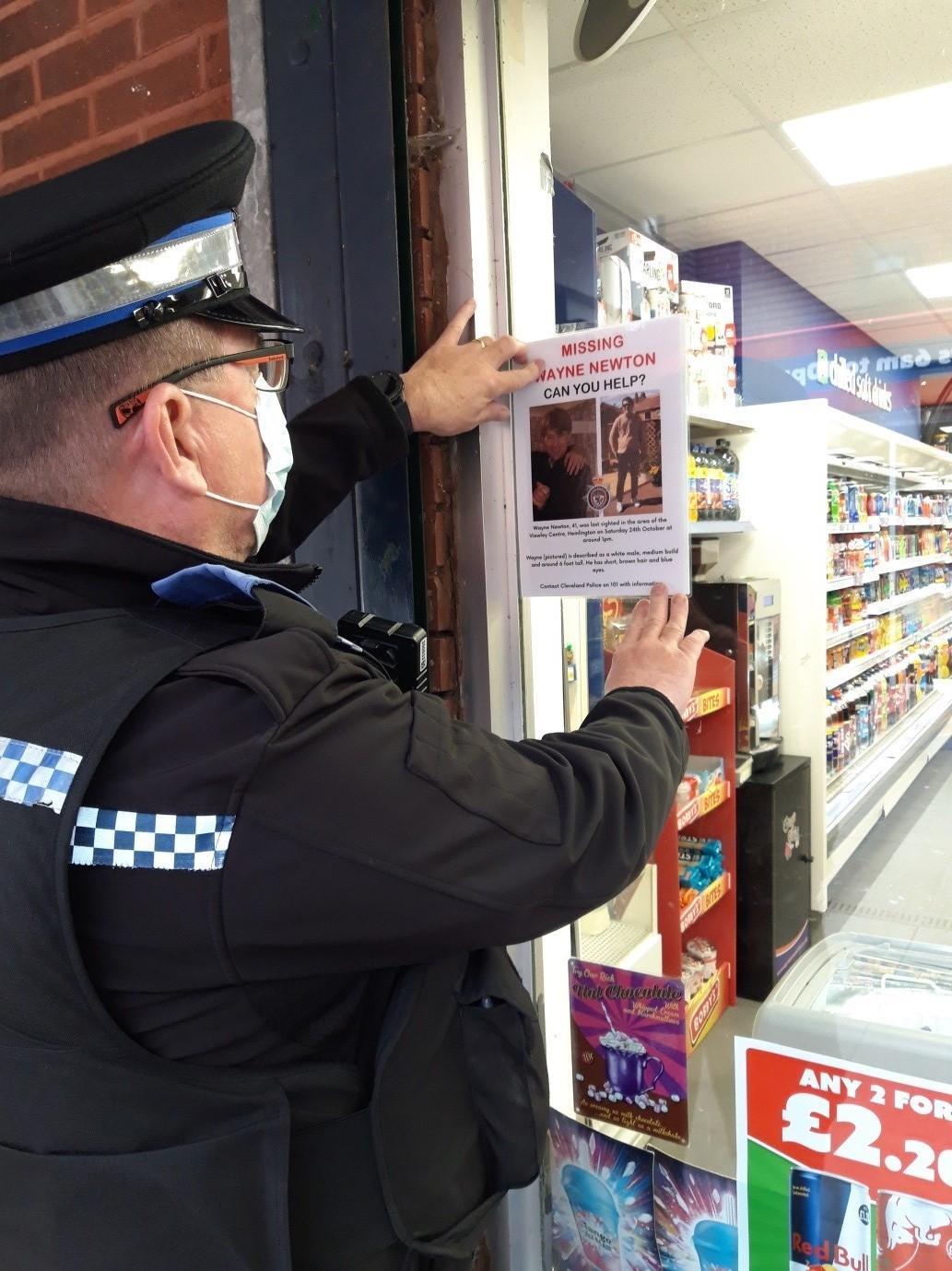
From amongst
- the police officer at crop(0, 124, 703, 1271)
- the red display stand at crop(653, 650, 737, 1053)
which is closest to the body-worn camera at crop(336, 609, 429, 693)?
the police officer at crop(0, 124, 703, 1271)

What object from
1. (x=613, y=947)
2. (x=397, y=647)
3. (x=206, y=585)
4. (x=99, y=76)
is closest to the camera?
(x=206, y=585)

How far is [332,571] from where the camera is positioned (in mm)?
1556

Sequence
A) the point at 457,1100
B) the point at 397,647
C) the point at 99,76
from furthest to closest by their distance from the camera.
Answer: the point at 99,76 < the point at 397,647 < the point at 457,1100

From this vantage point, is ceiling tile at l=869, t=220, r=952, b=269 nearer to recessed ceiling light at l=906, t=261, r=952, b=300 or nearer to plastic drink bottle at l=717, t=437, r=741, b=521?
recessed ceiling light at l=906, t=261, r=952, b=300

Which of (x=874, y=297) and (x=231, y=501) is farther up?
(x=874, y=297)

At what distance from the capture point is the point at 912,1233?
110 centimetres

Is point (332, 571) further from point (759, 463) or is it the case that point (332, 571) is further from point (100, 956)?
point (100, 956)

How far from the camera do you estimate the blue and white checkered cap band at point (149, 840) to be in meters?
0.79

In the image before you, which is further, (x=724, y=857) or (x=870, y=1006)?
(x=724, y=857)

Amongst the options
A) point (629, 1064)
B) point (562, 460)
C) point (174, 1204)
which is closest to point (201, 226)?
point (562, 460)

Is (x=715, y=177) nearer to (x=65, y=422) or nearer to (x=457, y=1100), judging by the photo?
(x=65, y=422)

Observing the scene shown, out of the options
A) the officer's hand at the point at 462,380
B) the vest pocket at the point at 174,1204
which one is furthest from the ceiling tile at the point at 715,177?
the vest pocket at the point at 174,1204

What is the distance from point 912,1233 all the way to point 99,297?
1376 mm

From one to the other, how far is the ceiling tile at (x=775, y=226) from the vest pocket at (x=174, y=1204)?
1.16 m
